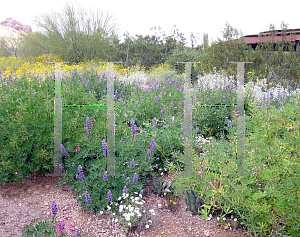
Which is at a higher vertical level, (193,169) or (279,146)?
(279,146)

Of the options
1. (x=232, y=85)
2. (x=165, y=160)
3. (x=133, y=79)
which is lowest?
(x=165, y=160)

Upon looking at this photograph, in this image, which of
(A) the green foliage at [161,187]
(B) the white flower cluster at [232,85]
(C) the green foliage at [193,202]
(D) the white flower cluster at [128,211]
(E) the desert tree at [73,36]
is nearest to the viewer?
(D) the white flower cluster at [128,211]

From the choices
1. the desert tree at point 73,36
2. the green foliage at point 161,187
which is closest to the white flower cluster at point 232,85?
the green foliage at point 161,187

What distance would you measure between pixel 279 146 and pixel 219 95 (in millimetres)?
3188

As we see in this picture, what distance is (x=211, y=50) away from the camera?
349 inches

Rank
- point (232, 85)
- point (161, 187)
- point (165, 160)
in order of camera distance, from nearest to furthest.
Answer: point (161, 187) → point (165, 160) → point (232, 85)

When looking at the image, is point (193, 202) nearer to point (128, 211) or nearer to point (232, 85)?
point (128, 211)

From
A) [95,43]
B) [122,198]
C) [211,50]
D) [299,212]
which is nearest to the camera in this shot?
[299,212]

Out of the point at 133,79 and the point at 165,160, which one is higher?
the point at 133,79

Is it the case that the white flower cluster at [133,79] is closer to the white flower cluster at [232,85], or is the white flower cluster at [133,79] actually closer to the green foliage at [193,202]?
the white flower cluster at [232,85]

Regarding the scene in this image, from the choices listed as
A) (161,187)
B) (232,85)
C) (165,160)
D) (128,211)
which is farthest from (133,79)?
(128,211)

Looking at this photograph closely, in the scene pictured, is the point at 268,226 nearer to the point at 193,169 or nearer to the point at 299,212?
the point at 299,212

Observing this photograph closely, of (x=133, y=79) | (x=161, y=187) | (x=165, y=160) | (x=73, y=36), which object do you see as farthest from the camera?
(x=73, y=36)

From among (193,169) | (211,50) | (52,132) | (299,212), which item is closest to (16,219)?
(52,132)
